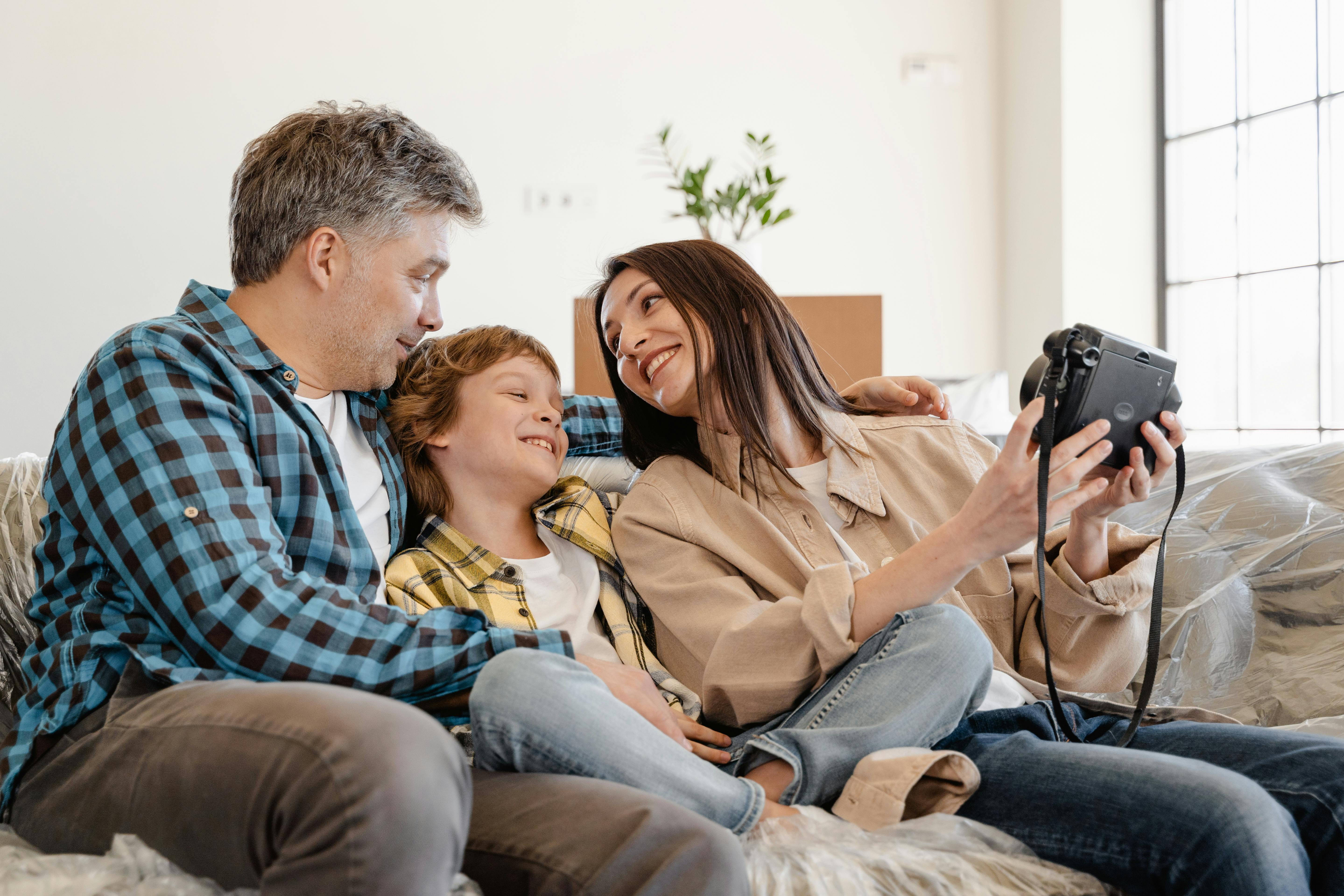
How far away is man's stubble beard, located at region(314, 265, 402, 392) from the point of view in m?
1.20

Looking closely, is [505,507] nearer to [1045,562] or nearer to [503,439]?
[503,439]

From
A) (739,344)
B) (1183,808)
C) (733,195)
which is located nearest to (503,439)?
(739,344)

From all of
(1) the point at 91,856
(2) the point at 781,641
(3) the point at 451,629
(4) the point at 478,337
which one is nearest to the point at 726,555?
(2) the point at 781,641

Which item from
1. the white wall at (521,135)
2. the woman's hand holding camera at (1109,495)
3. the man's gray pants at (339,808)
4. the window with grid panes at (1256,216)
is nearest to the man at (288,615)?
the man's gray pants at (339,808)

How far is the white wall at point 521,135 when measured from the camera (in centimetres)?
323

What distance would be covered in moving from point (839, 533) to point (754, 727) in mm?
268

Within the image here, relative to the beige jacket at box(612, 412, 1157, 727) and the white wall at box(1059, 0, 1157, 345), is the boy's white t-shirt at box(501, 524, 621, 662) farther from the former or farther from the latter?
the white wall at box(1059, 0, 1157, 345)

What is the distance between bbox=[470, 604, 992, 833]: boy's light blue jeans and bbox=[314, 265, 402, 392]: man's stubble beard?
1.60 ft

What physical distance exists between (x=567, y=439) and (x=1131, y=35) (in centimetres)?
327

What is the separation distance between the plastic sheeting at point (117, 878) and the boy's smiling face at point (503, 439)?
0.60 m

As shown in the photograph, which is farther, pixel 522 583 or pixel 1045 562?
pixel 522 583

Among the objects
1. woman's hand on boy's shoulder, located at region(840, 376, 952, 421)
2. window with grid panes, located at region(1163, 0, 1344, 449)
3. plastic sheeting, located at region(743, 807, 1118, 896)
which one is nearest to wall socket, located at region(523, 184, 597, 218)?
window with grid panes, located at region(1163, 0, 1344, 449)

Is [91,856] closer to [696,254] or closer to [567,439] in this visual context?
[567,439]

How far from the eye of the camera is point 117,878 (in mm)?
765
